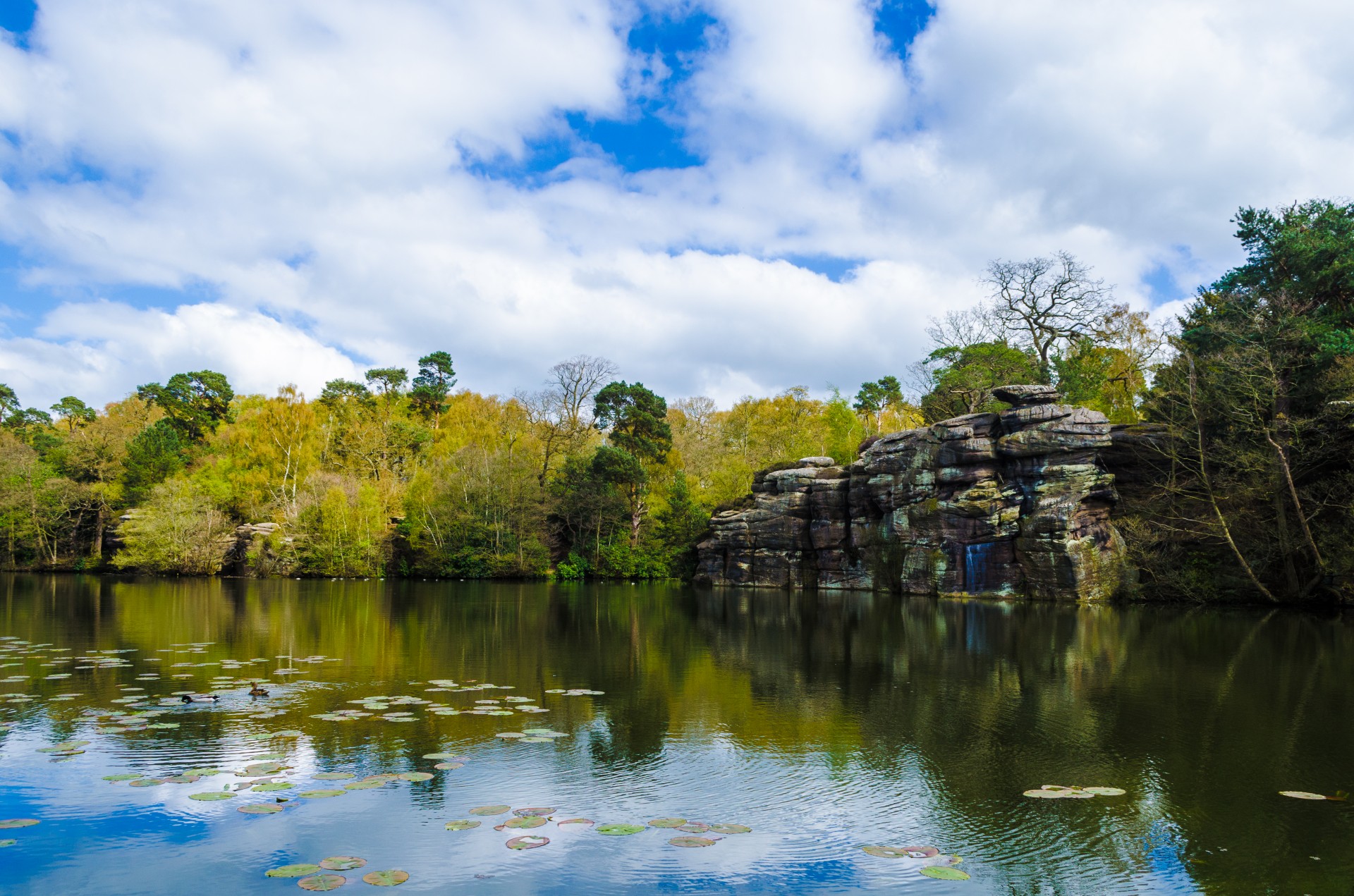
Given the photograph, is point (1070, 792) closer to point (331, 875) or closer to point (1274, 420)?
Answer: point (331, 875)

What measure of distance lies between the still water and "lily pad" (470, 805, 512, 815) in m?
0.11

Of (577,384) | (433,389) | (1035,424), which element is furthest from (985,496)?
(433,389)

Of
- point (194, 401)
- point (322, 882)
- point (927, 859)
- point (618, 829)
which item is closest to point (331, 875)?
point (322, 882)

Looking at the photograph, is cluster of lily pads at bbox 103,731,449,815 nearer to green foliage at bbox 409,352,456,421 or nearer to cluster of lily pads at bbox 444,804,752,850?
cluster of lily pads at bbox 444,804,752,850

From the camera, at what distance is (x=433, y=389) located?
218 ft

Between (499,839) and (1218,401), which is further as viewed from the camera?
(1218,401)

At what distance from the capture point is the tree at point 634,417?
53.8m

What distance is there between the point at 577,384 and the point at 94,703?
46042 mm

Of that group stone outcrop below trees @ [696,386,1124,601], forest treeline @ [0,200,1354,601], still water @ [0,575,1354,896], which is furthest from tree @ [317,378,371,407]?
still water @ [0,575,1354,896]

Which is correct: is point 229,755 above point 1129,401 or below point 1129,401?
below

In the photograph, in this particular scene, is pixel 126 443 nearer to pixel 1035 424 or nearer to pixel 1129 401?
pixel 1035 424

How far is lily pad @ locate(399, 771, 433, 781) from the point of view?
6.60 metres

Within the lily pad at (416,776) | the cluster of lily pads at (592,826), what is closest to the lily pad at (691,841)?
the cluster of lily pads at (592,826)

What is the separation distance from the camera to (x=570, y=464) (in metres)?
51.1
